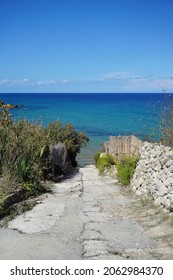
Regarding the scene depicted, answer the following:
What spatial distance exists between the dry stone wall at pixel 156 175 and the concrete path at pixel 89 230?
0.27 m

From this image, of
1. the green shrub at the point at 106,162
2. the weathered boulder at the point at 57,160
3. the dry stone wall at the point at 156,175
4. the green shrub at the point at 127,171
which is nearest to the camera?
the dry stone wall at the point at 156,175

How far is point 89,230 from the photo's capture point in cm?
743

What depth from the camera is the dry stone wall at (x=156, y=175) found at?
8.48 metres

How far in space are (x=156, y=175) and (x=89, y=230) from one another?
2.78 m

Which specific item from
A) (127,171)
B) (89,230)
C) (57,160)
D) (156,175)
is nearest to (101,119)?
(57,160)

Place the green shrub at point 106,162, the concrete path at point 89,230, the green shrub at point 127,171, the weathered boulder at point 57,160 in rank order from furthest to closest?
the green shrub at point 106,162
the weathered boulder at point 57,160
the green shrub at point 127,171
the concrete path at point 89,230

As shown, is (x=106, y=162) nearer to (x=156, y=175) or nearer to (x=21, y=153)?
(x=21, y=153)

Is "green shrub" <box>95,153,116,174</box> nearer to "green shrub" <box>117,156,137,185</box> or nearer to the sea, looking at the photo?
the sea

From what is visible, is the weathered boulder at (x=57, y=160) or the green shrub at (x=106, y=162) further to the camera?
the green shrub at (x=106, y=162)

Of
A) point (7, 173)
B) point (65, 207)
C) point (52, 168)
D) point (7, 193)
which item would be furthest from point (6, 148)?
point (52, 168)

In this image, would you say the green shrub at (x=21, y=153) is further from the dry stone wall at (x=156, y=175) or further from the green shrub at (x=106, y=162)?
the dry stone wall at (x=156, y=175)

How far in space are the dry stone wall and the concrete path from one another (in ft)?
0.90

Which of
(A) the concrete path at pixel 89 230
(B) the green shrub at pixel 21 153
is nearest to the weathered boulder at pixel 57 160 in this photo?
(B) the green shrub at pixel 21 153
